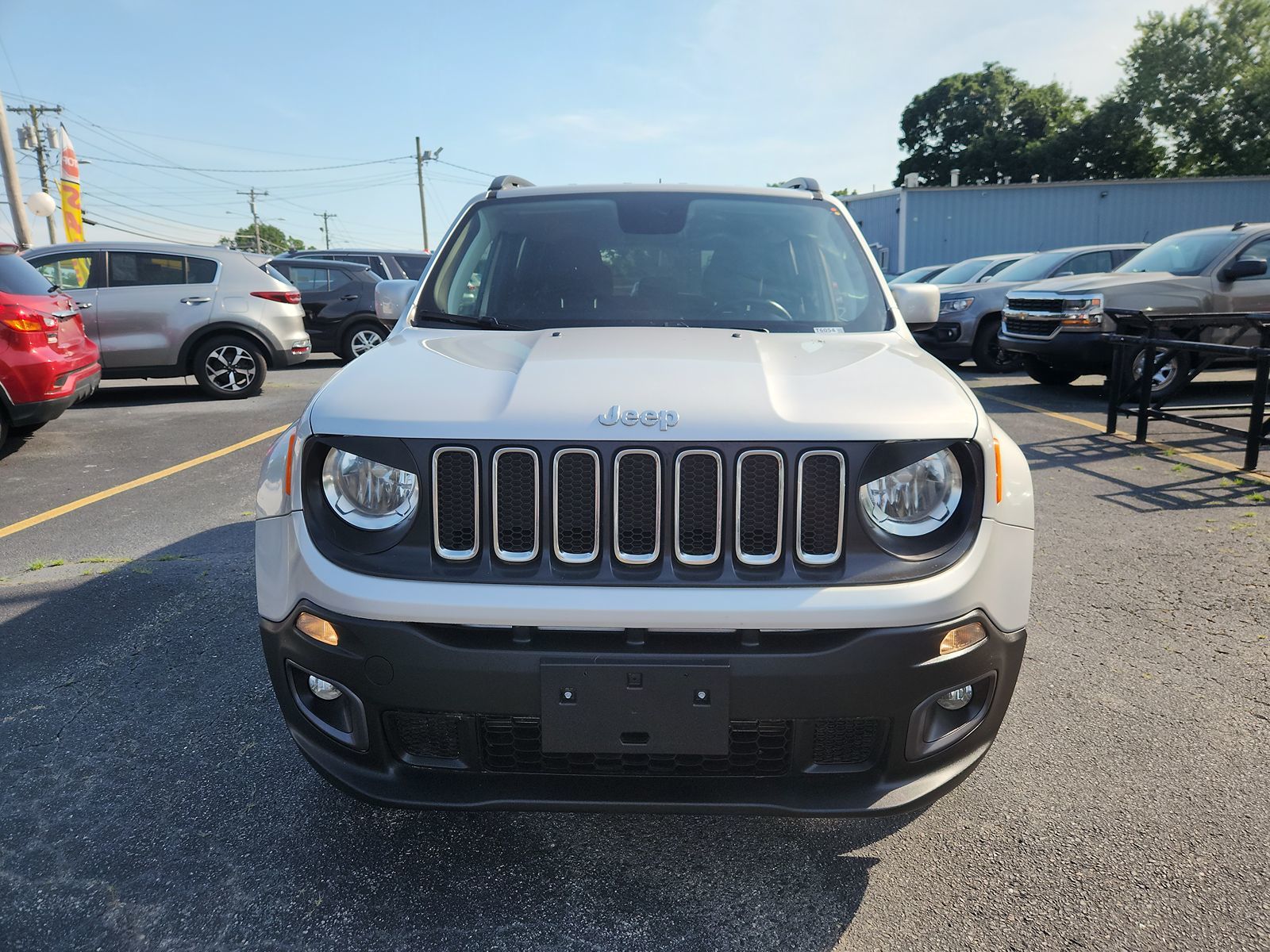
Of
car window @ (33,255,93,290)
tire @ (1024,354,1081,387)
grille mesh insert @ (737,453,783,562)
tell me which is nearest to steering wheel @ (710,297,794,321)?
grille mesh insert @ (737,453,783,562)

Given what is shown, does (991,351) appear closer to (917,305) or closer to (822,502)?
(917,305)

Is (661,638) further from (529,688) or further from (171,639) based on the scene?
(171,639)

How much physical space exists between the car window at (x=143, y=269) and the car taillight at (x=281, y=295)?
0.82 metres

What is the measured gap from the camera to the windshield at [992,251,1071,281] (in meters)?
12.3

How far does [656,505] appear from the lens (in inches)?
73.4

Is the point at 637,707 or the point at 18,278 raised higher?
the point at 18,278

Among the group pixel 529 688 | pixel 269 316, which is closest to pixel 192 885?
pixel 529 688

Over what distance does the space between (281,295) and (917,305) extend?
931 cm

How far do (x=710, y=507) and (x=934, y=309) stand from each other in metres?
1.83

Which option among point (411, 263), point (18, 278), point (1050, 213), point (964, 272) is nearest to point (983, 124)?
point (1050, 213)

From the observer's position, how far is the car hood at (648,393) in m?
1.88

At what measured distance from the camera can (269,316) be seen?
10.6m

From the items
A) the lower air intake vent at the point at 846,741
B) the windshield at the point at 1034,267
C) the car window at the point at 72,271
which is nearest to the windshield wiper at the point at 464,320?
the lower air intake vent at the point at 846,741

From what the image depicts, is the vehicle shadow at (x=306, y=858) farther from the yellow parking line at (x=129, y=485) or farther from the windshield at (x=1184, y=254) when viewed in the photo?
the windshield at (x=1184, y=254)
